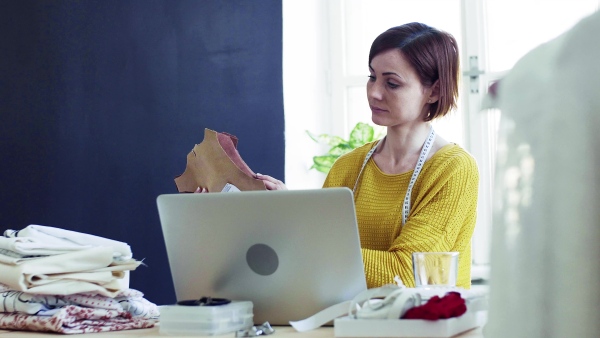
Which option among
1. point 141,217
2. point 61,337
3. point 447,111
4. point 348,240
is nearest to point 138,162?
A: point 141,217

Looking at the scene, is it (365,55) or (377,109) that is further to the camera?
(365,55)

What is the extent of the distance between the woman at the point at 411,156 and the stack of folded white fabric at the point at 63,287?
52cm

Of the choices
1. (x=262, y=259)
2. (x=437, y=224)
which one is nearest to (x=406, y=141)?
(x=437, y=224)

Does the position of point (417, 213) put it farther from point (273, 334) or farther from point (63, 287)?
point (63, 287)

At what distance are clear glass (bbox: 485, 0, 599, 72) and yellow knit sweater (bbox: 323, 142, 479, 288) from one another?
5.02ft

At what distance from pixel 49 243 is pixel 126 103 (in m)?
1.73

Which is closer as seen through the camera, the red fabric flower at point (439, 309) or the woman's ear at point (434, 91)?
the red fabric flower at point (439, 309)

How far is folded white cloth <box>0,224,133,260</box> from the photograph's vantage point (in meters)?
1.65

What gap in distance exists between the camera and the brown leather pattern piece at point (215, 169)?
1819 mm

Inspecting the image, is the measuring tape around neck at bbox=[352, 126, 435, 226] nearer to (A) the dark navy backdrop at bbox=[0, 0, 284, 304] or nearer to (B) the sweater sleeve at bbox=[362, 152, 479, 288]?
(B) the sweater sleeve at bbox=[362, 152, 479, 288]

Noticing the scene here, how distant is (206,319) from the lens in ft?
4.67

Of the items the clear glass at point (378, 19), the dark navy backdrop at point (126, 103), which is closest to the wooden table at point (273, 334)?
the dark navy backdrop at point (126, 103)

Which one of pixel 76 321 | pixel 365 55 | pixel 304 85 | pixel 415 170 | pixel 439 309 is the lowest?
pixel 76 321

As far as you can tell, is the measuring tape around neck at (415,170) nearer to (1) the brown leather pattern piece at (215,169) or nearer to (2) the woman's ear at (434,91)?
(2) the woman's ear at (434,91)
